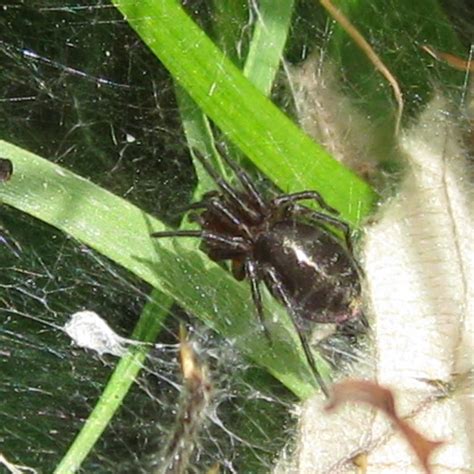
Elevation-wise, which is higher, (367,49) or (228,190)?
(367,49)

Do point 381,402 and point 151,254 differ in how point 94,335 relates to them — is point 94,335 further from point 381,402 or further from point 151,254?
point 381,402

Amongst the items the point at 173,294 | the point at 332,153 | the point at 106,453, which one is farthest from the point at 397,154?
the point at 106,453

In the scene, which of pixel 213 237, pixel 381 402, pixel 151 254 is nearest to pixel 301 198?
pixel 213 237

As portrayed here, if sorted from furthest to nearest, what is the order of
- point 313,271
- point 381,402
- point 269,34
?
1. point 269,34
2. point 381,402
3. point 313,271

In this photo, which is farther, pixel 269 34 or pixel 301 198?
pixel 269 34

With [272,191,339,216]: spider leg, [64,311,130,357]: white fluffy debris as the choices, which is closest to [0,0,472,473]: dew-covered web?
[64,311,130,357]: white fluffy debris

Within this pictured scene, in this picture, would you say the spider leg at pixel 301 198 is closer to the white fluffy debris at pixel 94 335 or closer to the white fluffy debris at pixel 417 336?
the white fluffy debris at pixel 417 336

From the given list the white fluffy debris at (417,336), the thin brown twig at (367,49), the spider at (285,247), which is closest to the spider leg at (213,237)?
the spider at (285,247)
